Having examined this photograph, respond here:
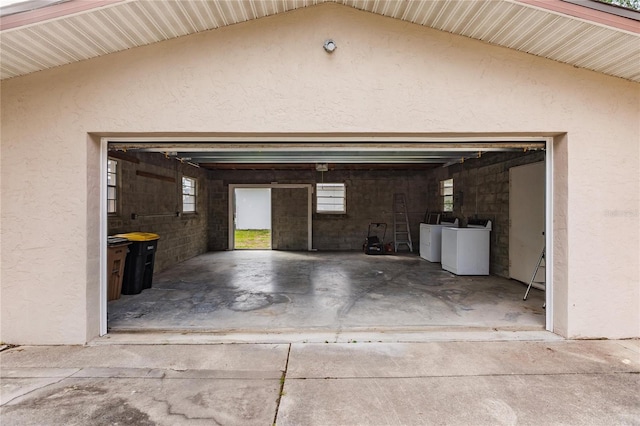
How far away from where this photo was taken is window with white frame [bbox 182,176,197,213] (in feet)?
26.5

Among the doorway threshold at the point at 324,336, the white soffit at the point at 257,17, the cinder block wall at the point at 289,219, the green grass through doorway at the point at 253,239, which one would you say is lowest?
the doorway threshold at the point at 324,336

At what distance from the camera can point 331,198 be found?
395 inches

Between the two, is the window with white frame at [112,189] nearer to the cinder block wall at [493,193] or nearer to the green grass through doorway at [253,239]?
the green grass through doorway at [253,239]

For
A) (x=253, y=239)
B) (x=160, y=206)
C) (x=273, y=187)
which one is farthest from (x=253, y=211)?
(x=160, y=206)

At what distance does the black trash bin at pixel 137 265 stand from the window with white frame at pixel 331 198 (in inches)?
225

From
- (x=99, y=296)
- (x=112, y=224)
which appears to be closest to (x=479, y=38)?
(x=99, y=296)

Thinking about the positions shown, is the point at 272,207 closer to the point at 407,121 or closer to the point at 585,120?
the point at 407,121

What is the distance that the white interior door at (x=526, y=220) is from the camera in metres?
4.95

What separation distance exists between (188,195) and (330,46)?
259 inches

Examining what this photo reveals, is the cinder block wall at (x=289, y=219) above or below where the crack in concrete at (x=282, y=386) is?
above

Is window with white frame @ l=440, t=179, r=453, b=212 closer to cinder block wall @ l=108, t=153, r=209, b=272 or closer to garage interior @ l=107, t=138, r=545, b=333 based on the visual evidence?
garage interior @ l=107, t=138, r=545, b=333

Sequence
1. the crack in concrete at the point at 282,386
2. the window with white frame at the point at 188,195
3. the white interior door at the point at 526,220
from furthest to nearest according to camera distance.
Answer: the window with white frame at the point at 188,195, the white interior door at the point at 526,220, the crack in concrete at the point at 282,386

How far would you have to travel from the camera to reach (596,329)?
307 cm

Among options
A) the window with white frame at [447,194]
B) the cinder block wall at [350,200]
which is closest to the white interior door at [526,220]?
the window with white frame at [447,194]
